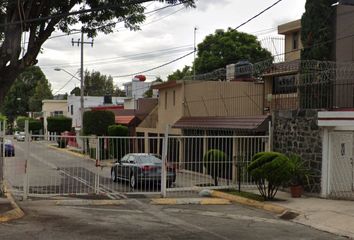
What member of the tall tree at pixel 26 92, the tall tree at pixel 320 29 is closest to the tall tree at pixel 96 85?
the tall tree at pixel 26 92

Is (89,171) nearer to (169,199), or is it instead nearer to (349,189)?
(169,199)

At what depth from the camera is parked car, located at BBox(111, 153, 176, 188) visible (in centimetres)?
1976

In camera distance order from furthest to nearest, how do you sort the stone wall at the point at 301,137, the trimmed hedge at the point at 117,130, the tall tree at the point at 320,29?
the trimmed hedge at the point at 117,130 < the tall tree at the point at 320,29 < the stone wall at the point at 301,137

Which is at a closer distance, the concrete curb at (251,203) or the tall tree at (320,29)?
the concrete curb at (251,203)

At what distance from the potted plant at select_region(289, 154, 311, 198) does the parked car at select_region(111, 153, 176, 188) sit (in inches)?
163

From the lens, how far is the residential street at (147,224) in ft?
37.0

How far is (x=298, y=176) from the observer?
18.1 meters

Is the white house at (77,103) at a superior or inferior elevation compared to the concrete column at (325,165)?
superior

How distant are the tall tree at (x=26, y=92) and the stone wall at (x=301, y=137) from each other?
101 m

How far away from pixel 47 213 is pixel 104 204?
8.53 feet

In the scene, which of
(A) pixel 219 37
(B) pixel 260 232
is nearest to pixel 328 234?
(B) pixel 260 232

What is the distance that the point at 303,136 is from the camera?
18766 millimetres

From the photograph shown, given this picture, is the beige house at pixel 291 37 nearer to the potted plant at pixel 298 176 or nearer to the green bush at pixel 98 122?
the green bush at pixel 98 122

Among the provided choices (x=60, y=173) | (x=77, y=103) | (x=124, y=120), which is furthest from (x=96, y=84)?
(x=60, y=173)
